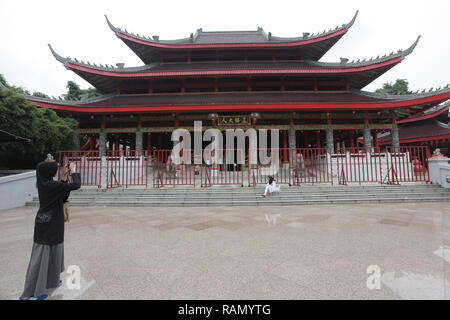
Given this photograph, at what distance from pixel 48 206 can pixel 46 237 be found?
29 centimetres

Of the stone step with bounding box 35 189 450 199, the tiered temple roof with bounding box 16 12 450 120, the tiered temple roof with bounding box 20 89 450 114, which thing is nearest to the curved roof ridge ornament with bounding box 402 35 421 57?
the tiered temple roof with bounding box 16 12 450 120

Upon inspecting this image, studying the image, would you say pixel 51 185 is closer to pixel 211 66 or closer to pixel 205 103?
pixel 205 103

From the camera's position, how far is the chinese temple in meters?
12.8

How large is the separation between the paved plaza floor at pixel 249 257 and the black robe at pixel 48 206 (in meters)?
0.57

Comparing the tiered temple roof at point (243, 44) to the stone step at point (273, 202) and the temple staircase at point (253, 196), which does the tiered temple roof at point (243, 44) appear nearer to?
the temple staircase at point (253, 196)

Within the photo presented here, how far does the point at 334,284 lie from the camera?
2076 mm

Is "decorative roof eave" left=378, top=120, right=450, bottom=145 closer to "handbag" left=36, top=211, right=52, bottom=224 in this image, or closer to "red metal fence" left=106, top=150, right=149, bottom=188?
"red metal fence" left=106, top=150, right=149, bottom=188

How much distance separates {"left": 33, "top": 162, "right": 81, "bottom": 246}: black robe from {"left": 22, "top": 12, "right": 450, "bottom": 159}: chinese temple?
1114 centimetres

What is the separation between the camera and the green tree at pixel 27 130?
7.60m

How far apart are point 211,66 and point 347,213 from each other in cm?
1446

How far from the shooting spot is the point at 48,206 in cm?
195

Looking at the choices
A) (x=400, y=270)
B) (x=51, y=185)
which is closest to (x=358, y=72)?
(x=400, y=270)

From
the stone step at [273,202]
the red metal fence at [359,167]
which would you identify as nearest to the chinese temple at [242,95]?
the red metal fence at [359,167]

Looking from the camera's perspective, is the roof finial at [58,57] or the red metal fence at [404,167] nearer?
the red metal fence at [404,167]
